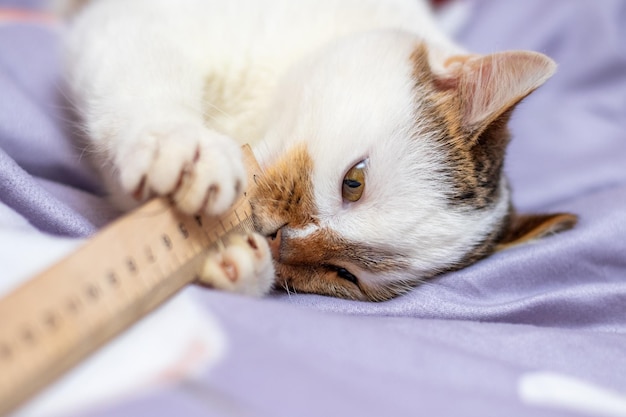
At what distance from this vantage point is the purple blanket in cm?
75

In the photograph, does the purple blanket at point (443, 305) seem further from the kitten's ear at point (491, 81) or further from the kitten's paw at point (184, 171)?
the kitten's ear at point (491, 81)

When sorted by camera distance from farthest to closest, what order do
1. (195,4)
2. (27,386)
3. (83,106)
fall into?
(195,4), (83,106), (27,386)

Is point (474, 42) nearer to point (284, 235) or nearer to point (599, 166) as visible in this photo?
point (599, 166)

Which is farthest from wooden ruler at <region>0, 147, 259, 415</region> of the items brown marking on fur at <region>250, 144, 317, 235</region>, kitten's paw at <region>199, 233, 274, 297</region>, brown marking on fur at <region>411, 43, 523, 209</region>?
brown marking on fur at <region>411, 43, 523, 209</region>

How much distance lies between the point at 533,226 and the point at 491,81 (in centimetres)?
40

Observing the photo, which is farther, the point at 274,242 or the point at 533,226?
the point at 533,226

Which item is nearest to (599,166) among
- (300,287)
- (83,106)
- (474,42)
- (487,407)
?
(474,42)

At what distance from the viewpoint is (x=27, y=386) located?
67 centimetres

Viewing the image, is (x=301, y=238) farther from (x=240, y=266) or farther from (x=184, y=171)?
(x=184, y=171)

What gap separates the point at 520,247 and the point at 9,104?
1.30m

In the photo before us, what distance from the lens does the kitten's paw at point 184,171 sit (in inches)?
34.5

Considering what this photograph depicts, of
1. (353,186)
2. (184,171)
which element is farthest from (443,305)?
(184,171)

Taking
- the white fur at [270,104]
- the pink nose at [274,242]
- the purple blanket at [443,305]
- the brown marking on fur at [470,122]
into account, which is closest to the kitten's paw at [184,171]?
the white fur at [270,104]

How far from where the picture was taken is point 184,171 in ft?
2.92
